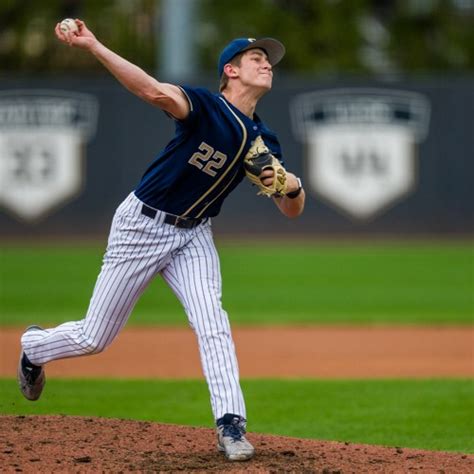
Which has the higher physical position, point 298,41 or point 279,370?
point 298,41

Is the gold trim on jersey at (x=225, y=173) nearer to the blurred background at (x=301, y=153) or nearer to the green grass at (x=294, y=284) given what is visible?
the green grass at (x=294, y=284)

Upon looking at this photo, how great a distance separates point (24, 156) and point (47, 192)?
64 cm

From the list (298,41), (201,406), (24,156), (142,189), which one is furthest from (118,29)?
(142,189)

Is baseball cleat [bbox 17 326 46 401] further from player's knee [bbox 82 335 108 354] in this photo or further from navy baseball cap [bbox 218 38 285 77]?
navy baseball cap [bbox 218 38 285 77]

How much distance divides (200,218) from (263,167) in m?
0.42

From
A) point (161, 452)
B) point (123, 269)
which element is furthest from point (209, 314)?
point (161, 452)

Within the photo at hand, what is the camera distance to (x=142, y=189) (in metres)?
5.33

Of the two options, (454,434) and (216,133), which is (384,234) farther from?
(216,133)

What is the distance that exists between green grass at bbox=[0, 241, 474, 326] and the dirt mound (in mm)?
5510

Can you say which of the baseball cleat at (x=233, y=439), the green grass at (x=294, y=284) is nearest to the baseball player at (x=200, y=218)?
the baseball cleat at (x=233, y=439)

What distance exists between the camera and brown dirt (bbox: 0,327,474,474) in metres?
5.01

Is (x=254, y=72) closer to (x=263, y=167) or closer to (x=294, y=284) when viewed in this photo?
(x=263, y=167)

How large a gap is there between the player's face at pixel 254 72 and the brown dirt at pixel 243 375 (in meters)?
1.67

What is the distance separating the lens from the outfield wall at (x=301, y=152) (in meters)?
17.5
